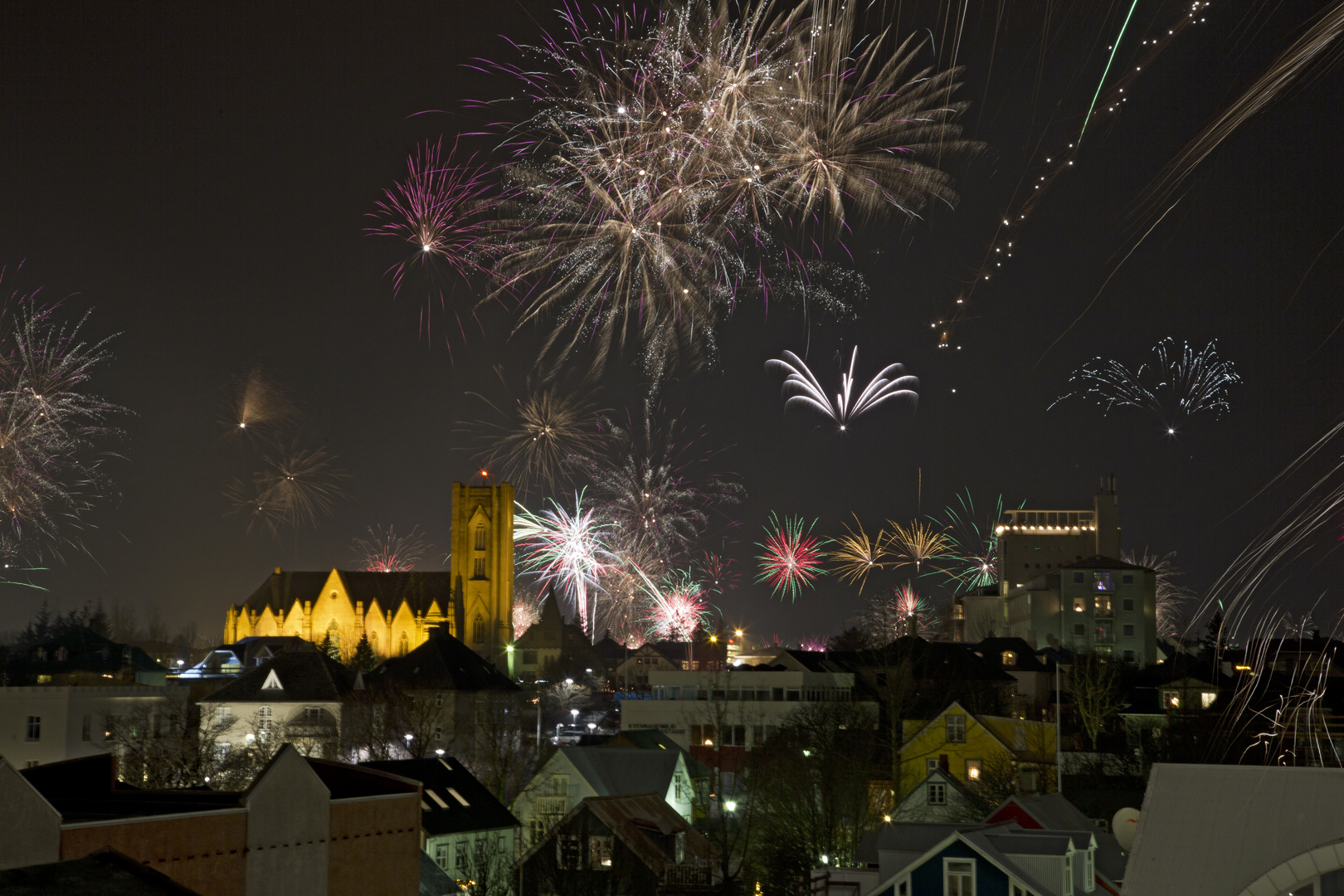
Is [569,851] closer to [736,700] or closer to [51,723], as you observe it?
[51,723]

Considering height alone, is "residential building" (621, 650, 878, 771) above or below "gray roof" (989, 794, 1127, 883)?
above

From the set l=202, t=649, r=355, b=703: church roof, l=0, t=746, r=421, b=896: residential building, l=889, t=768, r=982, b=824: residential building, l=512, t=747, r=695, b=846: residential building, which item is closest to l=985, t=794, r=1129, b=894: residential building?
l=889, t=768, r=982, b=824: residential building

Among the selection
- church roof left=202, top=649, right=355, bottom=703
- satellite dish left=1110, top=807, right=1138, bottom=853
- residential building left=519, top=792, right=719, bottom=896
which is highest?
church roof left=202, top=649, right=355, bottom=703

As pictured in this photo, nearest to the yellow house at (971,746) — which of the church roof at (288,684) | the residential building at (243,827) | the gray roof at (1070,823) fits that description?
the gray roof at (1070,823)

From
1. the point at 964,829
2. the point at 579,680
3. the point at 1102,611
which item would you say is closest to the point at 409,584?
the point at 579,680

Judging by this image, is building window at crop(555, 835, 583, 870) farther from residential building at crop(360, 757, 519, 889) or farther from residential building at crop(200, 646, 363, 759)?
residential building at crop(200, 646, 363, 759)
